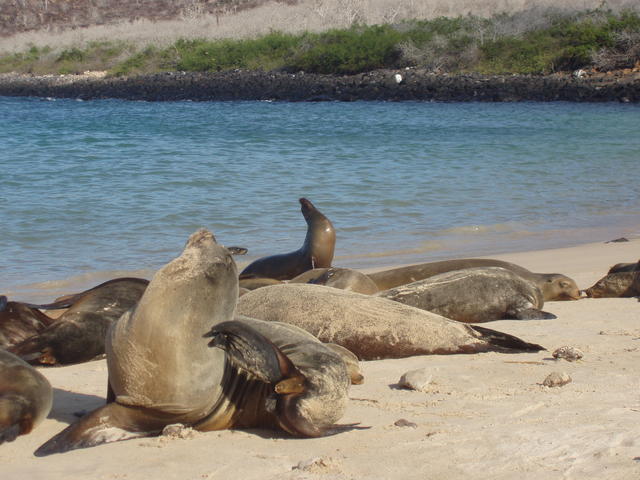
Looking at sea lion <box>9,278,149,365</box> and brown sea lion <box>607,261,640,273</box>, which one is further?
brown sea lion <box>607,261,640,273</box>

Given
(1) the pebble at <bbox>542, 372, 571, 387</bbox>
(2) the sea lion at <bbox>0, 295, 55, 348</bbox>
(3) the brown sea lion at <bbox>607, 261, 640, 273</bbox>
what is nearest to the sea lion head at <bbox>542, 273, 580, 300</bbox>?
(3) the brown sea lion at <bbox>607, 261, 640, 273</bbox>

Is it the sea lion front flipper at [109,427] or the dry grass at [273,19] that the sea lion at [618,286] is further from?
the dry grass at [273,19]

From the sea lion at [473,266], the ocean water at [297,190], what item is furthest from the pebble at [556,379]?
the ocean water at [297,190]

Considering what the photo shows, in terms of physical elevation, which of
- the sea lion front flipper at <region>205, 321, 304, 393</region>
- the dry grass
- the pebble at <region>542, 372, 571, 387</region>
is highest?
the dry grass

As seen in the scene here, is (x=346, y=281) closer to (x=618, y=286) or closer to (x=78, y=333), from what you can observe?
(x=78, y=333)

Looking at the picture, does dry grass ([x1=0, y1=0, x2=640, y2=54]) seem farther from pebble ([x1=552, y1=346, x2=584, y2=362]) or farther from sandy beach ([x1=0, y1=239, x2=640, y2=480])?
sandy beach ([x1=0, y1=239, x2=640, y2=480])

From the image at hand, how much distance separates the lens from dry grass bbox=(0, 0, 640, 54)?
57.9 meters

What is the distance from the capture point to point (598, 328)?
543 cm

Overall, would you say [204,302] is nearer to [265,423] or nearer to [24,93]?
[265,423]

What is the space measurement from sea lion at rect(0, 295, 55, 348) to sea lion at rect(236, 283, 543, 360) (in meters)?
1.18

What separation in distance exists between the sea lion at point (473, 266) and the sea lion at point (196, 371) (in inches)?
130

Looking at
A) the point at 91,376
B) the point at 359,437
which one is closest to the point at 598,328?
the point at 359,437

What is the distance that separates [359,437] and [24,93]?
1982 inches

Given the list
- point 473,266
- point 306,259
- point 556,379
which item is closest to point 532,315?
point 473,266
